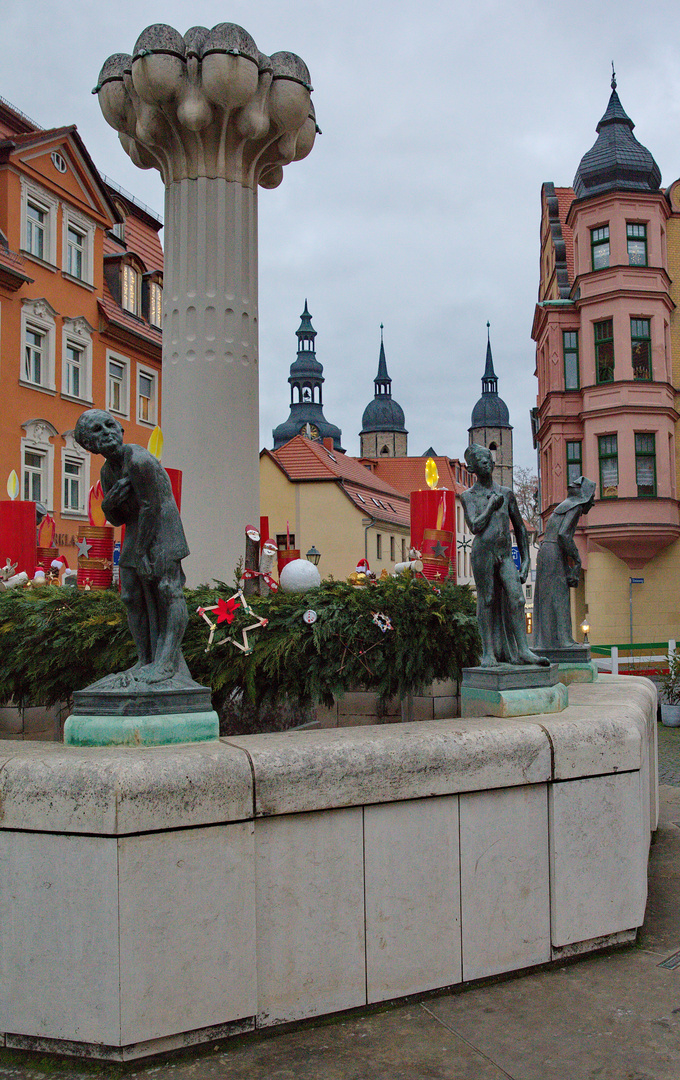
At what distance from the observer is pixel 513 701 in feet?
14.7

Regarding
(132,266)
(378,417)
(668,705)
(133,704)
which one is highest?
(378,417)

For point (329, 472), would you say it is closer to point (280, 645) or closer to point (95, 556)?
point (95, 556)

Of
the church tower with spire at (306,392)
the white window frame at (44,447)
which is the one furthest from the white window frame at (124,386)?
the church tower with spire at (306,392)

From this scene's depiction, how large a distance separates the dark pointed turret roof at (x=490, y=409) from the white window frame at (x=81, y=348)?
354 feet

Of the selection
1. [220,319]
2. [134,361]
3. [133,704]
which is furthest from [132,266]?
[133,704]

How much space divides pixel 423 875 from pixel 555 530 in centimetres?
339

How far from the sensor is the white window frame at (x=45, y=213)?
20672 millimetres

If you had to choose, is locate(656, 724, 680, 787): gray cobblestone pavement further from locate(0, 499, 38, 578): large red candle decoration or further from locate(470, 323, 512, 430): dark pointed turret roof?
locate(470, 323, 512, 430): dark pointed turret roof

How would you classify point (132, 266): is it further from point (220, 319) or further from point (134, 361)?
point (220, 319)

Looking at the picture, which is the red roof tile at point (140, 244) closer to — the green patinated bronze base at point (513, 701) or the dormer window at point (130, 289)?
the dormer window at point (130, 289)

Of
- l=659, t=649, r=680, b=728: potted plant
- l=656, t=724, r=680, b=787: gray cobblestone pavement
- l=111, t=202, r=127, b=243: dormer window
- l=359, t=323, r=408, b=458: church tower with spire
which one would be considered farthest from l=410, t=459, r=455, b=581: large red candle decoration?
l=359, t=323, r=408, b=458: church tower with spire

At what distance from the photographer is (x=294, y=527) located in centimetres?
4588

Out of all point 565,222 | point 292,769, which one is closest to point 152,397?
point 565,222

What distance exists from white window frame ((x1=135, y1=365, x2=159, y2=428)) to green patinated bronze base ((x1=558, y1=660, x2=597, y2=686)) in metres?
20.5
